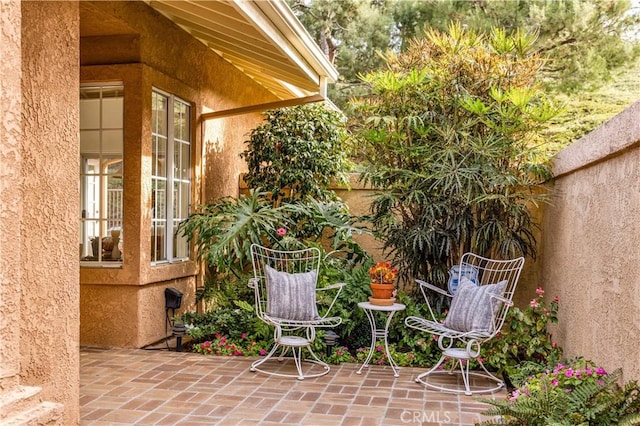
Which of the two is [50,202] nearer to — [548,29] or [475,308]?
[475,308]

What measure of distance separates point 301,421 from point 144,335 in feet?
8.90

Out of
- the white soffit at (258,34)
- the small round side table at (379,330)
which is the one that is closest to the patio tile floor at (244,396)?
the small round side table at (379,330)

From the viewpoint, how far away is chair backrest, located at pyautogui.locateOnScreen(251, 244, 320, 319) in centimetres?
570

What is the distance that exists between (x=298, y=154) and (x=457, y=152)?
7.55ft

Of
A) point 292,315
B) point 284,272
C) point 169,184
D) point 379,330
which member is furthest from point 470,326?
point 169,184

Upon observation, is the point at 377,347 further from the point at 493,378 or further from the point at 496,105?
the point at 496,105

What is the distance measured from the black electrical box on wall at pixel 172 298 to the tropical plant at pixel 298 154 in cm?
192

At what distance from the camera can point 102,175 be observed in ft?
21.3

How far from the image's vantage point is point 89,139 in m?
6.53

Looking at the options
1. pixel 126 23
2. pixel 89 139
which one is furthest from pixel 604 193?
pixel 89 139

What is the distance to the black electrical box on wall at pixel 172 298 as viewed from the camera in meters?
6.66

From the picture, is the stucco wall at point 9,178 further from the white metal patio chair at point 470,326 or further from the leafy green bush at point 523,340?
the leafy green bush at point 523,340

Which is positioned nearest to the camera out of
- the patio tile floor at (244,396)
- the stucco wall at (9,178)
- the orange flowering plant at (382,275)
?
the stucco wall at (9,178)

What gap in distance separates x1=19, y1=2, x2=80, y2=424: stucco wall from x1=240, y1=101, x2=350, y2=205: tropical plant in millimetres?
4215
